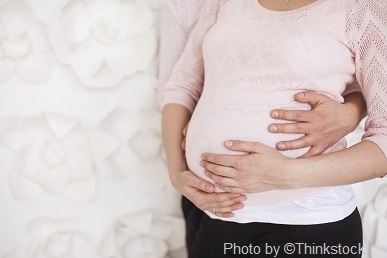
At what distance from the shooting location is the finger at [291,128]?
85cm

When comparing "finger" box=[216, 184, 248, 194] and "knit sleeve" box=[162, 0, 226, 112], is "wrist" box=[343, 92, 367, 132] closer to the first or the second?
A: "finger" box=[216, 184, 248, 194]

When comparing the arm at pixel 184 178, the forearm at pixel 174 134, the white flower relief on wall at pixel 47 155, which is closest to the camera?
the arm at pixel 184 178

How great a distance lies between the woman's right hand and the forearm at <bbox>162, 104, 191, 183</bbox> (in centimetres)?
6

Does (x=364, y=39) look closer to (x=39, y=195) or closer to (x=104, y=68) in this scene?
(x=104, y=68)

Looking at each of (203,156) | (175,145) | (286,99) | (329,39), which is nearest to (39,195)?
(175,145)

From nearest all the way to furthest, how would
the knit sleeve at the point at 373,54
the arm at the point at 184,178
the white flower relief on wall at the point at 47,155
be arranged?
the knit sleeve at the point at 373,54 → the arm at the point at 184,178 → the white flower relief on wall at the point at 47,155

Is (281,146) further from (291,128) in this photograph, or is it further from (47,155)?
(47,155)

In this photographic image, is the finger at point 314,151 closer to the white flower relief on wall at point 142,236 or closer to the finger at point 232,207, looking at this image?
the finger at point 232,207

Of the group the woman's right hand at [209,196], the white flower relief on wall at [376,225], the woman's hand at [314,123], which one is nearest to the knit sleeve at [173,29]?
the woman's right hand at [209,196]

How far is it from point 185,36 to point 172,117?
0.79 feet

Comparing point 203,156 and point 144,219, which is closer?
point 203,156

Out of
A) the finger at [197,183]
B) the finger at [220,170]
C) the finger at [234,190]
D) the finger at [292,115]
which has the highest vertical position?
the finger at [292,115]

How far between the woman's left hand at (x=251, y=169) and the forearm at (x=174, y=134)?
18 centimetres

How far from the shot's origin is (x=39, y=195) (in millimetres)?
1237
